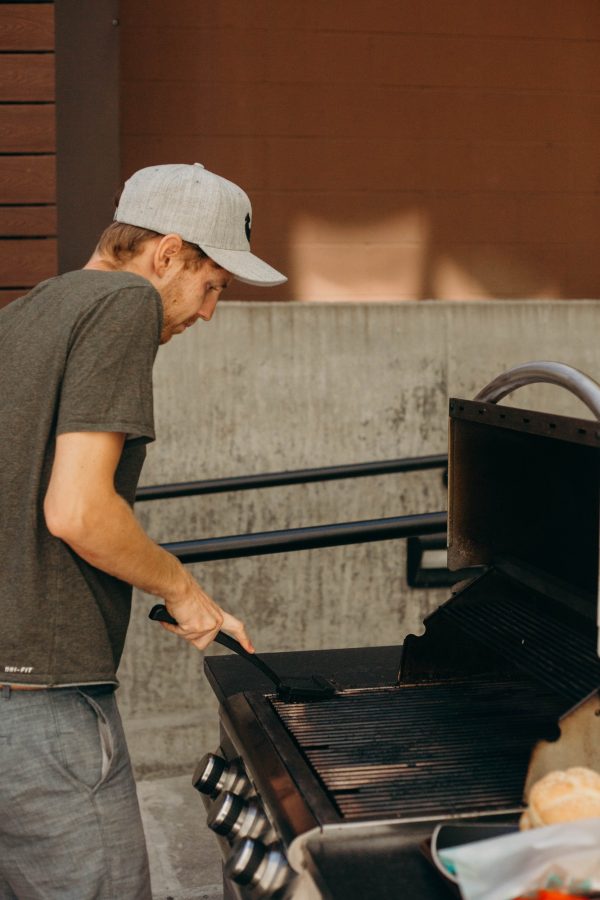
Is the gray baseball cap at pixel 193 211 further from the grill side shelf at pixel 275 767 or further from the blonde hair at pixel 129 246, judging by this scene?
the grill side shelf at pixel 275 767

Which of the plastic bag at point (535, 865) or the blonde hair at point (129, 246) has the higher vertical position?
the blonde hair at point (129, 246)

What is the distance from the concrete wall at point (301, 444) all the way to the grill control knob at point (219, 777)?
2496 millimetres

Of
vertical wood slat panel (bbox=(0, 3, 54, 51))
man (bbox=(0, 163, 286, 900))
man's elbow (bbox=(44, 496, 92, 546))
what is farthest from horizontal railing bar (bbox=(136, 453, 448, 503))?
vertical wood slat panel (bbox=(0, 3, 54, 51))

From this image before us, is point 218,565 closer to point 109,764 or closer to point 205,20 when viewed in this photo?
point 205,20

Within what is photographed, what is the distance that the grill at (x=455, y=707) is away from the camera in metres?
1.53

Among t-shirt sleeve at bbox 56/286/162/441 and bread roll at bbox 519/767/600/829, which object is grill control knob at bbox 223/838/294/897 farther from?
t-shirt sleeve at bbox 56/286/162/441

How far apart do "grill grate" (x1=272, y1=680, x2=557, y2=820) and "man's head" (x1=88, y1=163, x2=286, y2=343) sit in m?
0.81

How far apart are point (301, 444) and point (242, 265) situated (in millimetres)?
2604

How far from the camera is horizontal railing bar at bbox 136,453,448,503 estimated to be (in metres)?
3.62

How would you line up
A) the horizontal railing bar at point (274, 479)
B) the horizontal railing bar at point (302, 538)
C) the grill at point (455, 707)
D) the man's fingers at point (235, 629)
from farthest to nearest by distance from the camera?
the horizontal railing bar at point (274, 479)
the horizontal railing bar at point (302, 538)
the man's fingers at point (235, 629)
the grill at point (455, 707)

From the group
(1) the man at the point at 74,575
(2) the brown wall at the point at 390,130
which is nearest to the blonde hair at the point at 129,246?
(1) the man at the point at 74,575

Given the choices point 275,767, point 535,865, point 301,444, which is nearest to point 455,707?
point 275,767

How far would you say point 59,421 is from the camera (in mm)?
1805

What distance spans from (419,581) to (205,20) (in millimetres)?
2555
